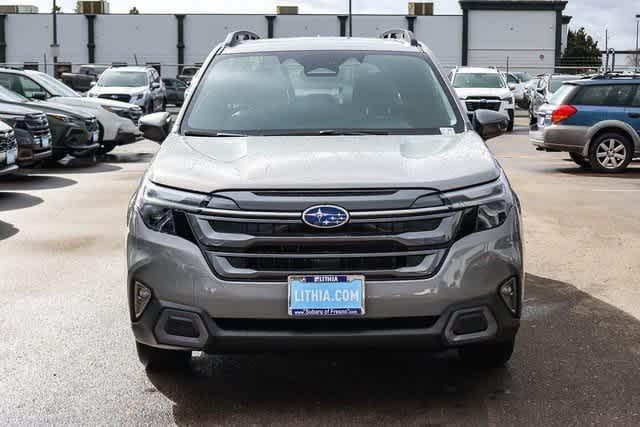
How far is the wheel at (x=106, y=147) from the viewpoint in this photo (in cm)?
2022

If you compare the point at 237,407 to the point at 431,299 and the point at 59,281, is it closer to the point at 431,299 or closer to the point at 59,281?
the point at 431,299

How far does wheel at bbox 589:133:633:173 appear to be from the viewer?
1712cm

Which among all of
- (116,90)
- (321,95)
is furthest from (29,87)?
(321,95)

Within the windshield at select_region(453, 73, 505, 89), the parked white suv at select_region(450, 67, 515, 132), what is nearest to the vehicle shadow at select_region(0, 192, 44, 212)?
the parked white suv at select_region(450, 67, 515, 132)

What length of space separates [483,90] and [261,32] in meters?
38.7

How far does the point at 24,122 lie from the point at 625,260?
977 cm

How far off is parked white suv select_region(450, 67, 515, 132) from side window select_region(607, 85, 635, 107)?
957 centimetres

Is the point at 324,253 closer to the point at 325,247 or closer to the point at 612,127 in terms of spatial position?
the point at 325,247

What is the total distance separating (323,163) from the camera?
4.75m

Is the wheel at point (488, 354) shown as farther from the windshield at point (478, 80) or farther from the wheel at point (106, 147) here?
the windshield at point (478, 80)

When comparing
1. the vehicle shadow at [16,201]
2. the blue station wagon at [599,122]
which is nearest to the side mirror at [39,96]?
the vehicle shadow at [16,201]

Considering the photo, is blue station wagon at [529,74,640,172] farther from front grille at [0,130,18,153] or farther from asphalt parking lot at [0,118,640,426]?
front grille at [0,130,18,153]

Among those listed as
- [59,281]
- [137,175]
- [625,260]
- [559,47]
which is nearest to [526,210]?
[625,260]

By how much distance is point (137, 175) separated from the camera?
1652 centimetres
